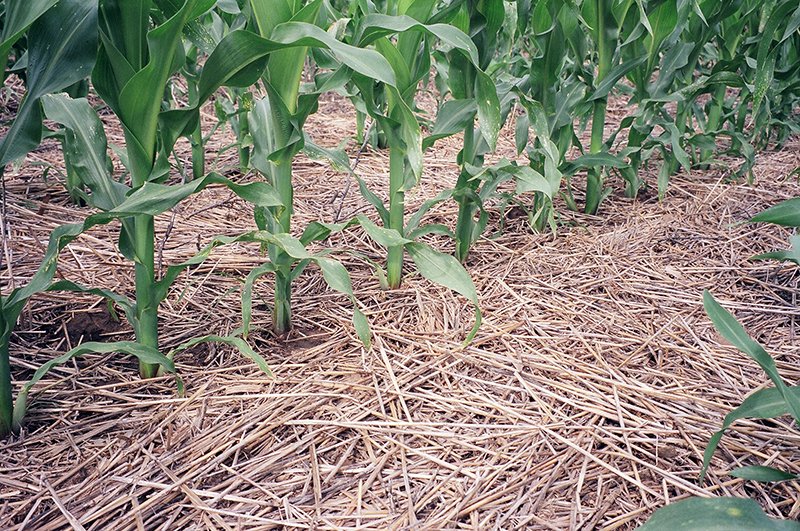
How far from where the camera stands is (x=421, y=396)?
5.09 ft

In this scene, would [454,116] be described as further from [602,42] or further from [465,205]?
[602,42]

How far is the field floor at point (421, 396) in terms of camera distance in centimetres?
125

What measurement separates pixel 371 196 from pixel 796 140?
10.4 ft

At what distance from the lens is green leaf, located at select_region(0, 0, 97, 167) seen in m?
1.29

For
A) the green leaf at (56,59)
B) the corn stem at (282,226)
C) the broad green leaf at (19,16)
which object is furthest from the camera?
the corn stem at (282,226)

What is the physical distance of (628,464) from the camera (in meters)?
1.33

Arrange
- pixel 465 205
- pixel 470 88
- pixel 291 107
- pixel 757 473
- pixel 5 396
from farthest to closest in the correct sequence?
pixel 465 205
pixel 470 88
pixel 291 107
pixel 5 396
pixel 757 473

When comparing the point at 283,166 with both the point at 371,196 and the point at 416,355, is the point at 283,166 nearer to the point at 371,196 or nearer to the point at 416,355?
the point at 371,196

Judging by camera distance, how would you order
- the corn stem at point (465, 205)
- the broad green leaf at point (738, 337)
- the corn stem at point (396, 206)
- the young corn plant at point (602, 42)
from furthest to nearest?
the young corn plant at point (602, 42) < the corn stem at point (465, 205) < the corn stem at point (396, 206) < the broad green leaf at point (738, 337)

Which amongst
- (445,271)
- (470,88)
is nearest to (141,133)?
(445,271)

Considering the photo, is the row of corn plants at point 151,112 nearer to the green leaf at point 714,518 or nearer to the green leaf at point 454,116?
the green leaf at point 454,116

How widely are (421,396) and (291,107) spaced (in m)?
0.84

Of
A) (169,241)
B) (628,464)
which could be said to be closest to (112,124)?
(169,241)

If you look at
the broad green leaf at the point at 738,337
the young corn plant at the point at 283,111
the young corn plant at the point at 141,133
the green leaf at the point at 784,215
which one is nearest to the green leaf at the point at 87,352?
the young corn plant at the point at 141,133
